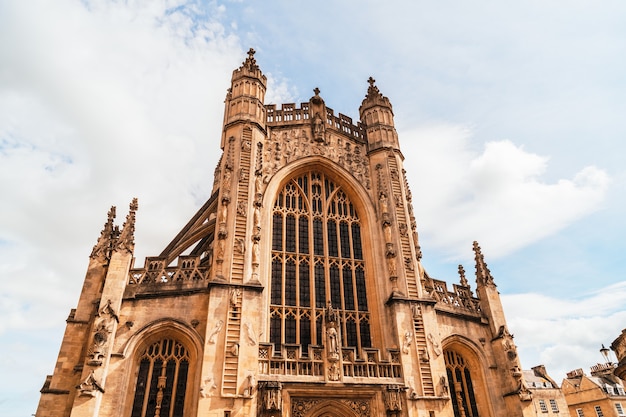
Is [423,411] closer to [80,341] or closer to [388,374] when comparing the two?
[388,374]

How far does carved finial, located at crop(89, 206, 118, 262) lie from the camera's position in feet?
50.4

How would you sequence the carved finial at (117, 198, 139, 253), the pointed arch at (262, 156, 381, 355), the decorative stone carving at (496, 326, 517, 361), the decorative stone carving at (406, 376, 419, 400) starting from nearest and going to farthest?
the decorative stone carving at (406, 376, 419, 400), the carved finial at (117, 198, 139, 253), the pointed arch at (262, 156, 381, 355), the decorative stone carving at (496, 326, 517, 361)

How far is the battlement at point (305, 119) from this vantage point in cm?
2012

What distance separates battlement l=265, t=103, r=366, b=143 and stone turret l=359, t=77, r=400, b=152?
52 centimetres

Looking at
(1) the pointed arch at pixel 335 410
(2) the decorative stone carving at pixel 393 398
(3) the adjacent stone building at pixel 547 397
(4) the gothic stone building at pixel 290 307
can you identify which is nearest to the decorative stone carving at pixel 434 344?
(4) the gothic stone building at pixel 290 307

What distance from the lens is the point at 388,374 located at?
48.2 ft

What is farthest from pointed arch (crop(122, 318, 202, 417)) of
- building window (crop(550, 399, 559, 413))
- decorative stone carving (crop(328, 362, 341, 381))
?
building window (crop(550, 399, 559, 413))

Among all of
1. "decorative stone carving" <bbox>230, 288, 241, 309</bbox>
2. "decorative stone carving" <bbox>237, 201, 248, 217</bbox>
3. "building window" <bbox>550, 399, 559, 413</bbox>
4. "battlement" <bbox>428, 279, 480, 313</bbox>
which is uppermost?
"decorative stone carving" <bbox>237, 201, 248, 217</bbox>

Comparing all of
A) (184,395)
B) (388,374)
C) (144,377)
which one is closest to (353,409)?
(388,374)

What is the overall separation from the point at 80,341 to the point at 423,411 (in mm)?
11939

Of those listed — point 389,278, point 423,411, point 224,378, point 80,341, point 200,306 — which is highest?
point 389,278

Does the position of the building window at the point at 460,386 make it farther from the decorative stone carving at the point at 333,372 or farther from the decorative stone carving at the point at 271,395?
the decorative stone carving at the point at 271,395

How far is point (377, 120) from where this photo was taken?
21422 mm

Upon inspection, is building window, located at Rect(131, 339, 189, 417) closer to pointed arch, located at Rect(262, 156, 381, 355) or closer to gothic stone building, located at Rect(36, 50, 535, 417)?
gothic stone building, located at Rect(36, 50, 535, 417)
